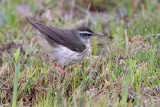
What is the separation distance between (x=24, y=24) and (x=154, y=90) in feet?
16.3

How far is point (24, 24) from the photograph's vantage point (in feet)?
27.3

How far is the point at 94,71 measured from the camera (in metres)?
5.26

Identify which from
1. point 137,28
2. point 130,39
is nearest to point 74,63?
point 130,39

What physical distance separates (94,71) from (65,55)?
0.89m

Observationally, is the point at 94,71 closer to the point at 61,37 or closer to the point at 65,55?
the point at 65,55

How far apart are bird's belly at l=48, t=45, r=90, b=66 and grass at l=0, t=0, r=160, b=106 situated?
17cm

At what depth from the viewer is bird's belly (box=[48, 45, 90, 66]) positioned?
5793mm

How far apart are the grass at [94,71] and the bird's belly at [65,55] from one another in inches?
6.8

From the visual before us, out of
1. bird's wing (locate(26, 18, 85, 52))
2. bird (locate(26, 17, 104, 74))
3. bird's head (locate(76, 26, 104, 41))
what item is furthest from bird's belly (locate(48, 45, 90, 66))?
bird's head (locate(76, 26, 104, 41))

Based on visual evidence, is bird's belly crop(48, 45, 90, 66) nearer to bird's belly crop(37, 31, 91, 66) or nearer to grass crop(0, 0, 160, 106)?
bird's belly crop(37, 31, 91, 66)

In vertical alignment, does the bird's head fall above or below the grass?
above

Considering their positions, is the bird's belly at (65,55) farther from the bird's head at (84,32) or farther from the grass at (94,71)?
the bird's head at (84,32)

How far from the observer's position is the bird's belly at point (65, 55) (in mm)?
5793

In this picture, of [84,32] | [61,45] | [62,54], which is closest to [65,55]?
[62,54]
